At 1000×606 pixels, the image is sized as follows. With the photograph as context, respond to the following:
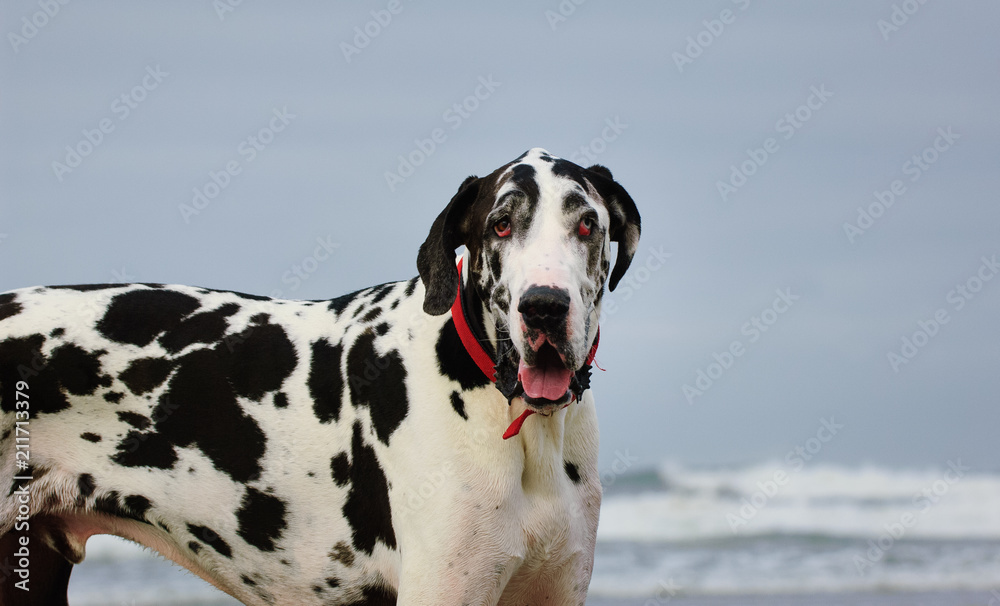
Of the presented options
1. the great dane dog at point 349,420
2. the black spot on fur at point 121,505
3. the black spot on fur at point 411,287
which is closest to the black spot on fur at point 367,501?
the great dane dog at point 349,420

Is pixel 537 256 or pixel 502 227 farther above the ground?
pixel 502 227

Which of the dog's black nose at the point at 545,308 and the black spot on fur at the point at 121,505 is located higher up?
the dog's black nose at the point at 545,308

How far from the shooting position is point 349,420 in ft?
12.8

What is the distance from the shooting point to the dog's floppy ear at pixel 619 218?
3.70 metres

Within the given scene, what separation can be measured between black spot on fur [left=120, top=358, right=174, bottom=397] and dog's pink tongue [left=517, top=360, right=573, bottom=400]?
71.1 inches

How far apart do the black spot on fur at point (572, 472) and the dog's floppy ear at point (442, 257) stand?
2.67 feet

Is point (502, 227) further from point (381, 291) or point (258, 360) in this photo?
point (258, 360)

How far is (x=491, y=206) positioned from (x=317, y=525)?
155 cm

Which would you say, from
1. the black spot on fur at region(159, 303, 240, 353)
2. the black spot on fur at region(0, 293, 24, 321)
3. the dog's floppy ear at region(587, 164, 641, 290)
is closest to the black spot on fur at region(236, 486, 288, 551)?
the black spot on fur at region(159, 303, 240, 353)

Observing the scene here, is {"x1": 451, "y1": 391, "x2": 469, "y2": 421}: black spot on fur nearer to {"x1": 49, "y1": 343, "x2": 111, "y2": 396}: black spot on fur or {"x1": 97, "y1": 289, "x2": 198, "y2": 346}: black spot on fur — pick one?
{"x1": 97, "y1": 289, "x2": 198, "y2": 346}: black spot on fur

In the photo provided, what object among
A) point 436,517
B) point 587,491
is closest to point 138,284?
point 436,517

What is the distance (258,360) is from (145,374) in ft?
1.64

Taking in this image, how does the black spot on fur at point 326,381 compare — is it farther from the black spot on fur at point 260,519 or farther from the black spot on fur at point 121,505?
the black spot on fur at point 121,505

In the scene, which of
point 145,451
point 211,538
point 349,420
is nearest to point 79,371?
point 145,451
